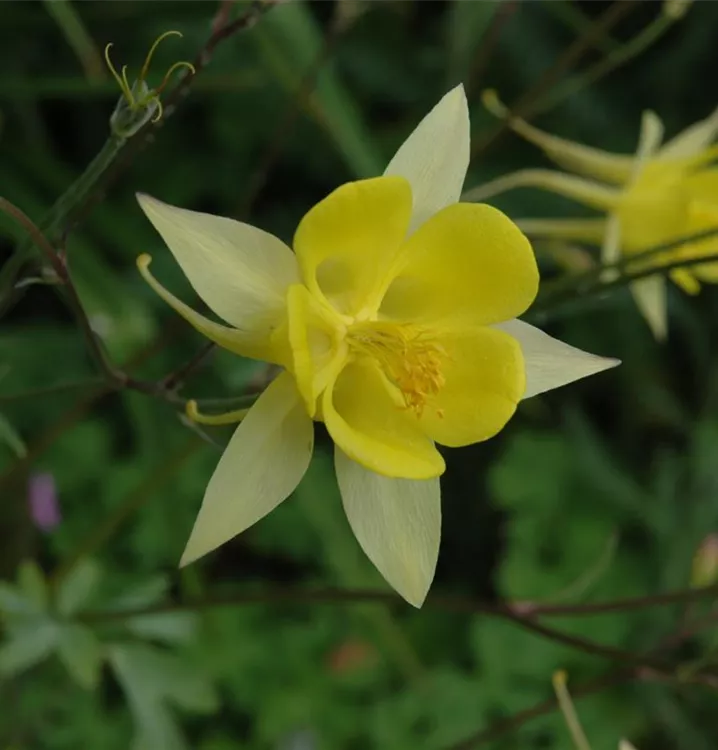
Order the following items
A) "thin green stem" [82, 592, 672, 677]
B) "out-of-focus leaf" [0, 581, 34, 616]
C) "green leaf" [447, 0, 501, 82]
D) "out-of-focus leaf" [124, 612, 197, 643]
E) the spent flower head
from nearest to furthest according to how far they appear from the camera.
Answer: the spent flower head, "thin green stem" [82, 592, 672, 677], "out-of-focus leaf" [0, 581, 34, 616], "out-of-focus leaf" [124, 612, 197, 643], "green leaf" [447, 0, 501, 82]

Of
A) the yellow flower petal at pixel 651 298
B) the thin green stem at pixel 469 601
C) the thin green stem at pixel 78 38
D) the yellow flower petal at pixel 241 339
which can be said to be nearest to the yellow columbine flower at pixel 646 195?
the yellow flower petal at pixel 651 298

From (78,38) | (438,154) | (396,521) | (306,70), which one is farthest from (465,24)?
(396,521)

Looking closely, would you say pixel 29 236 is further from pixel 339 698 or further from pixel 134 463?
pixel 339 698

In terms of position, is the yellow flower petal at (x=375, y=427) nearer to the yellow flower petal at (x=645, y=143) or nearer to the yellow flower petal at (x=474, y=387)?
the yellow flower petal at (x=474, y=387)

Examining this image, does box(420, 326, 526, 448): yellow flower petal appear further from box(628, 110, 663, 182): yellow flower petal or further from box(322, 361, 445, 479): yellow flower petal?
box(628, 110, 663, 182): yellow flower petal

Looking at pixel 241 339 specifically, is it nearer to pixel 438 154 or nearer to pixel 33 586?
pixel 438 154

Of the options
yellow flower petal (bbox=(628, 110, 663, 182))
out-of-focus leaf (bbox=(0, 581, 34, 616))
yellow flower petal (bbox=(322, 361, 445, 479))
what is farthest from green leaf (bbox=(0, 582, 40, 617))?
yellow flower petal (bbox=(628, 110, 663, 182))

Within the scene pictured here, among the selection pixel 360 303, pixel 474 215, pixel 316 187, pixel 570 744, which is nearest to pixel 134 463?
pixel 316 187
